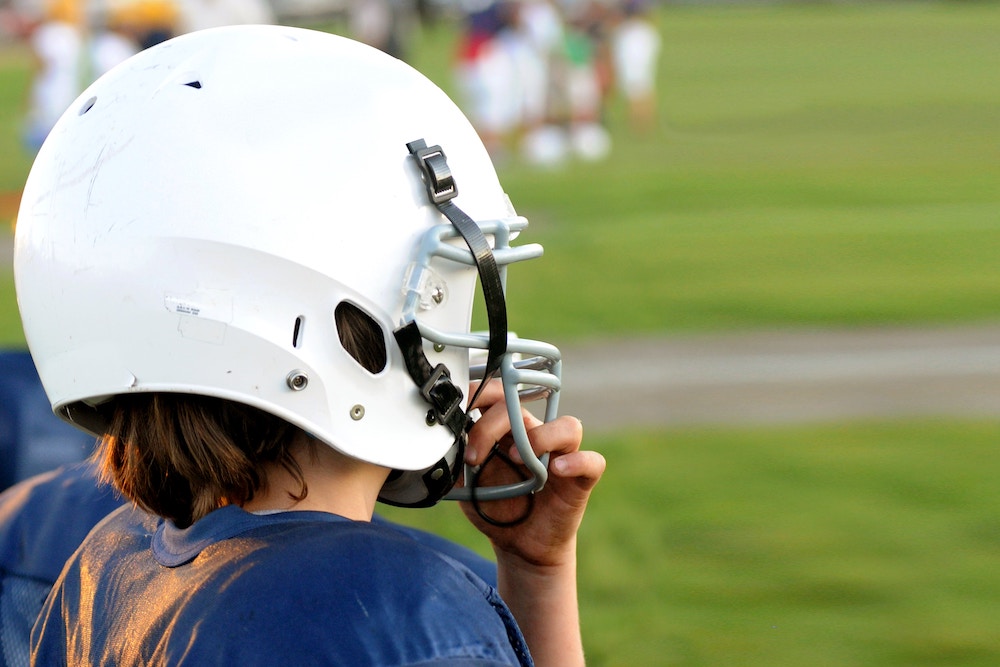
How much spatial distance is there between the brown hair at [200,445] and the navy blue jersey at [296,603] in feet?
0.16

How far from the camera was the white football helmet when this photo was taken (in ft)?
5.30

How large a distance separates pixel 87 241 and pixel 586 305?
6.33m

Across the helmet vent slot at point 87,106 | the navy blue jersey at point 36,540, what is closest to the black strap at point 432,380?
the helmet vent slot at point 87,106

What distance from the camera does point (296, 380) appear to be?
1.63 metres

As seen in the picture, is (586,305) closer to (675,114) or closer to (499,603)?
(499,603)

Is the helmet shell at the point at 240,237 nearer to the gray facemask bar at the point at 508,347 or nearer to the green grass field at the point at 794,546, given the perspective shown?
the gray facemask bar at the point at 508,347

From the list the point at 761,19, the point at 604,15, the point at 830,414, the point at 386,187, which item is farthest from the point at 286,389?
the point at 761,19

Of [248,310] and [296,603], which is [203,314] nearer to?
[248,310]

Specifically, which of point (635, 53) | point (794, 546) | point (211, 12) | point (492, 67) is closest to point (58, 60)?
point (211, 12)

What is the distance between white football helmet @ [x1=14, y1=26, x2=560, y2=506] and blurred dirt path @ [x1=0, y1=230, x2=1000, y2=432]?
3974mm

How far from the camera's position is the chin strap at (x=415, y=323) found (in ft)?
5.61

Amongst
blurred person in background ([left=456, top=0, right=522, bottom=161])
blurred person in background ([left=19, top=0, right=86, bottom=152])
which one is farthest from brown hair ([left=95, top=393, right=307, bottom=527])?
blurred person in background ([left=456, top=0, right=522, bottom=161])

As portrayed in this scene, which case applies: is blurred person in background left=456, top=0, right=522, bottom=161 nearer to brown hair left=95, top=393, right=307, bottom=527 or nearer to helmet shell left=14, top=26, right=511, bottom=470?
helmet shell left=14, top=26, right=511, bottom=470

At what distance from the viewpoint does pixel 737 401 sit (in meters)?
5.97
